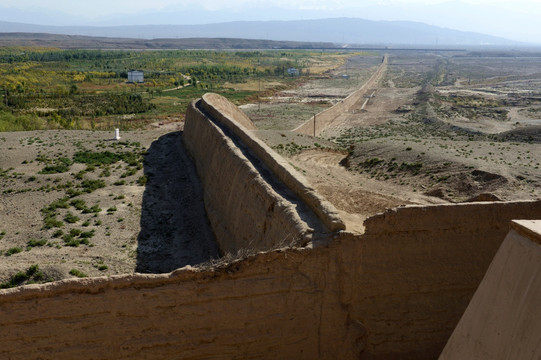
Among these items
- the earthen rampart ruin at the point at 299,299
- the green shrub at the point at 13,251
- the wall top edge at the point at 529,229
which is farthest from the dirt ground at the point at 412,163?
the green shrub at the point at 13,251

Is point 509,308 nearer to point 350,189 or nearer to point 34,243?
point 350,189

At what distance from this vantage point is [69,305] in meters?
8.72

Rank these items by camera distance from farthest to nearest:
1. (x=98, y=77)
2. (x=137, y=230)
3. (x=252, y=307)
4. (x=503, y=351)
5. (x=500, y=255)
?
(x=98, y=77) → (x=137, y=230) → (x=252, y=307) → (x=500, y=255) → (x=503, y=351)

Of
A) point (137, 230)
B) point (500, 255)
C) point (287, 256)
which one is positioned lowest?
point (137, 230)

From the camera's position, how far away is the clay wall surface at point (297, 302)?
877cm

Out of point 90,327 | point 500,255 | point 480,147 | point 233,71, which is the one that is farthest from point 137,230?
point 233,71

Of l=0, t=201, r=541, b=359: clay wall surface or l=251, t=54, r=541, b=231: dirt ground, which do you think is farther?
l=251, t=54, r=541, b=231: dirt ground

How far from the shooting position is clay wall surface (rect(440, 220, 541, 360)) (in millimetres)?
6023

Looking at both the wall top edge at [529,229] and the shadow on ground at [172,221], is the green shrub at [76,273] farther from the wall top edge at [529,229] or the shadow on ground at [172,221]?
the wall top edge at [529,229]

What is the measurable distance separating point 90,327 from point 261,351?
3.09m

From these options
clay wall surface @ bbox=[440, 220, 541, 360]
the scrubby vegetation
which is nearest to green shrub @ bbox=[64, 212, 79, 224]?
clay wall surface @ bbox=[440, 220, 541, 360]

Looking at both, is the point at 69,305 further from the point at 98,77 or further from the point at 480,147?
the point at 98,77

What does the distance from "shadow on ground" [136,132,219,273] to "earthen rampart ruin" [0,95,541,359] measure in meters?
5.71

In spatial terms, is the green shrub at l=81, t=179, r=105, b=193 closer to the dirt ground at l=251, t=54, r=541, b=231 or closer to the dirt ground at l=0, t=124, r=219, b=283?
the dirt ground at l=0, t=124, r=219, b=283
